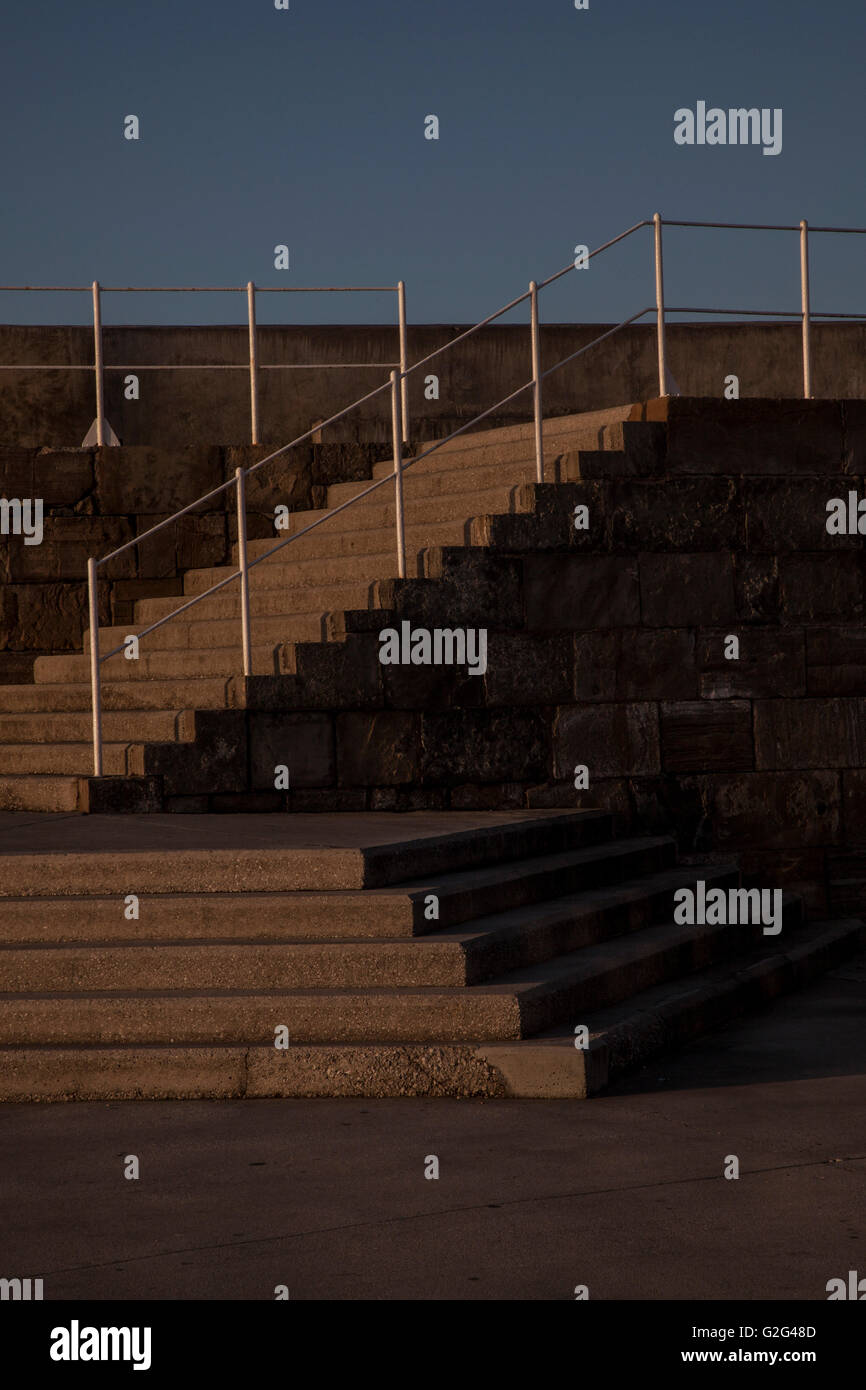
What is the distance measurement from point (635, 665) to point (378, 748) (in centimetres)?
155

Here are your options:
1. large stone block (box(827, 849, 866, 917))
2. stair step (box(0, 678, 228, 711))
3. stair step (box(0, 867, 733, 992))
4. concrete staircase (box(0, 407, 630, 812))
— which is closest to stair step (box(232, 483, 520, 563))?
concrete staircase (box(0, 407, 630, 812))

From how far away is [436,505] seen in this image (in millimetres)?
9461

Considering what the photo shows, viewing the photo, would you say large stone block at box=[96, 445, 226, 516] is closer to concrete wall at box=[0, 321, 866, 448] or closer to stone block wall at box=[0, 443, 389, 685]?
stone block wall at box=[0, 443, 389, 685]

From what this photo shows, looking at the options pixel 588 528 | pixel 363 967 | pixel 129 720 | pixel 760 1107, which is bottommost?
pixel 760 1107

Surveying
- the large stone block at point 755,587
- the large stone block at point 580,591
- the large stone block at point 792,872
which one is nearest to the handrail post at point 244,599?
the large stone block at point 580,591

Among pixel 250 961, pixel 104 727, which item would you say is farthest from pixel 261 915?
pixel 104 727

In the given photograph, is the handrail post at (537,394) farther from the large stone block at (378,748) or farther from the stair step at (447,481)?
the large stone block at (378,748)

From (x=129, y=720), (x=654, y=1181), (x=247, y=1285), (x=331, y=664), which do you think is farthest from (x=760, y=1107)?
(x=129, y=720)

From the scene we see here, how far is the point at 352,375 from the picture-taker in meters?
12.4

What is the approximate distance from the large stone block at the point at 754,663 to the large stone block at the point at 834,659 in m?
0.06

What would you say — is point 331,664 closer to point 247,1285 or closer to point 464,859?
point 464,859

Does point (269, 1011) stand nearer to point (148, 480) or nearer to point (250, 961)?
point (250, 961)

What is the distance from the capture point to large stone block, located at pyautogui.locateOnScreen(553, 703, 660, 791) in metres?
8.68
